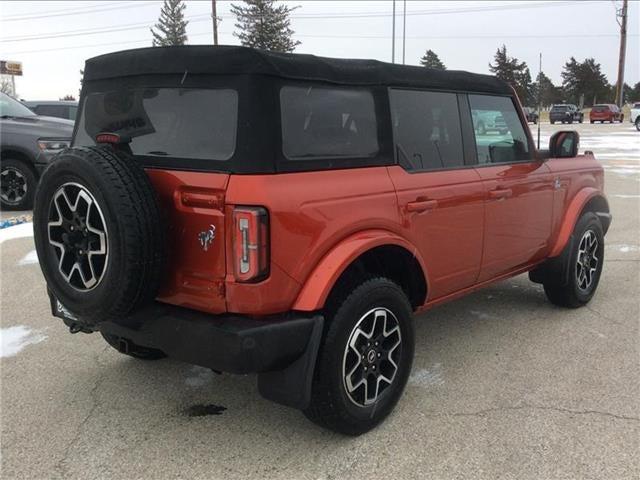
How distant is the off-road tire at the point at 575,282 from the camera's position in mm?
4636

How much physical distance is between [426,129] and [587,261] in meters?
2.31

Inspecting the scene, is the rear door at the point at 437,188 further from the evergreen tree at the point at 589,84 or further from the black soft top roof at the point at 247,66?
the evergreen tree at the point at 589,84

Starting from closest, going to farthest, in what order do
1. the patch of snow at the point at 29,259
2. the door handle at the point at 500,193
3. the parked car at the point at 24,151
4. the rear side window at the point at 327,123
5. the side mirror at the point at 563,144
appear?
the rear side window at the point at 327,123 < the door handle at the point at 500,193 < the side mirror at the point at 563,144 < the patch of snow at the point at 29,259 < the parked car at the point at 24,151

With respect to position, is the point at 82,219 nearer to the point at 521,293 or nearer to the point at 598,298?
the point at 521,293

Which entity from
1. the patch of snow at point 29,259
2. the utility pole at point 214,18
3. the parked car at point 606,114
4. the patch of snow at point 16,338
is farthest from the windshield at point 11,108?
the parked car at point 606,114

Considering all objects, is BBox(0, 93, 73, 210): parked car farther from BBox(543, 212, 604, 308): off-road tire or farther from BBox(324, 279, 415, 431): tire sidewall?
BBox(324, 279, 415, 431): tire sidewall

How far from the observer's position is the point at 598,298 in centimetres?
516

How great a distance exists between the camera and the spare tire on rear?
243 centimetres

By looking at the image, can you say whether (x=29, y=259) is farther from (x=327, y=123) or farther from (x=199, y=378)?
(x=327, y=123)

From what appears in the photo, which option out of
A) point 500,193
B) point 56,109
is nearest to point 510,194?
point 500,193

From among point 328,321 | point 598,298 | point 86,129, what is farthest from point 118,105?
point 598,298

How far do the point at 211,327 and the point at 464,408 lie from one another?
1.55 m

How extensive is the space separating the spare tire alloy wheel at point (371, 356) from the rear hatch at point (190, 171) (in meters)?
0.71

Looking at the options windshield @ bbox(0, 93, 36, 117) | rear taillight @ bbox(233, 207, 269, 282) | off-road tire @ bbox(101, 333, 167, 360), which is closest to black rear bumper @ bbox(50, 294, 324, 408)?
rear taillight @ bbox(233, 207, 269, 282)
